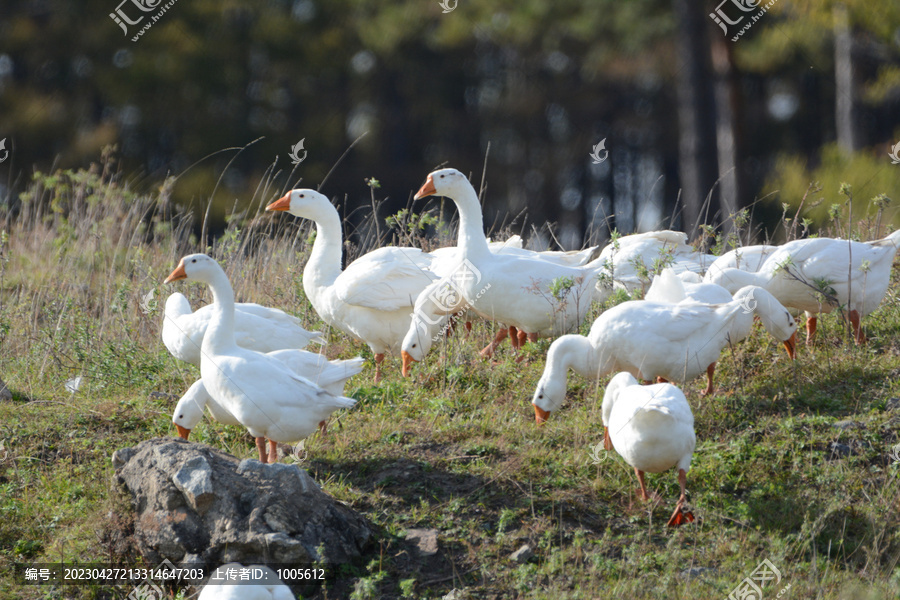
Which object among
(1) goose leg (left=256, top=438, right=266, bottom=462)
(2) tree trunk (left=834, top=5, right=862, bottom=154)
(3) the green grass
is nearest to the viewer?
(3) the green grass

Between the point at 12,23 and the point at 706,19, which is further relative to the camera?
the point at 12,23

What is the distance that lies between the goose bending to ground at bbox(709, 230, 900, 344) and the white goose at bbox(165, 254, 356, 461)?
3.48 meters

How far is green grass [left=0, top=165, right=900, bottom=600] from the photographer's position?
4.68m

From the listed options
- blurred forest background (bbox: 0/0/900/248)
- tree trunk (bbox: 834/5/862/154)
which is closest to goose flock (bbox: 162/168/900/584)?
tree trunk (bbox: 834/5/862/154)

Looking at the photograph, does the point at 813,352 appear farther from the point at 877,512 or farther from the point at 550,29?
the point at 550,29

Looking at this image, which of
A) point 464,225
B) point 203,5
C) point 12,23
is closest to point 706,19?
point 464,225

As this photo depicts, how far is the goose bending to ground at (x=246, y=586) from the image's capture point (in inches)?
162

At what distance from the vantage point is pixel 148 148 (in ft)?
68.5

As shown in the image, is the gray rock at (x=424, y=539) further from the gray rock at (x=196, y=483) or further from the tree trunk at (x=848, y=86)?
the tree trunk at (x=848, y=86)

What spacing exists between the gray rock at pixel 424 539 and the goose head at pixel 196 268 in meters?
2.01

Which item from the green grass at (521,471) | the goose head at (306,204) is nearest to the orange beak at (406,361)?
the green grass at (521,471)

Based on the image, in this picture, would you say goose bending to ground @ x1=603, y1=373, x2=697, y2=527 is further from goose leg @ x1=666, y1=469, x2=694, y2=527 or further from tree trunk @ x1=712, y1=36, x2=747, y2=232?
tree trunk @ x1=712, y1=36, x2=747, y2=232

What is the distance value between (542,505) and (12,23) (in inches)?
767

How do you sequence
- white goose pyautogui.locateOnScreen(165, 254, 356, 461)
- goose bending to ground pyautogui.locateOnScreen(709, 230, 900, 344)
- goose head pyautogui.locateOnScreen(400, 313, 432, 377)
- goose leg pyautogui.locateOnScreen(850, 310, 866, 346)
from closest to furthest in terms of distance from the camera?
white goose pyautogui.locateOnScreen(165, 254, 356, 461) → goose bending to ground pyautogui.locateOnScreen(709, 230, 900, 344) → goose leg pyautogui.locateOnScreen(850, 310, 866, 346) → goose head pyautogui.locateOnScreen(400, 313, 432, 377)
